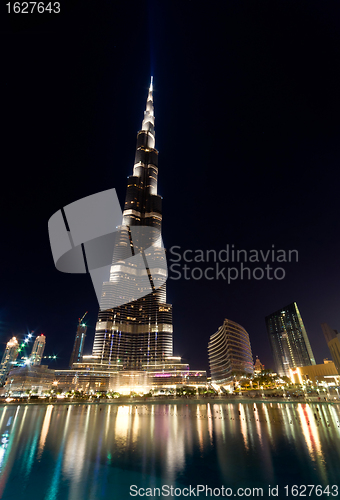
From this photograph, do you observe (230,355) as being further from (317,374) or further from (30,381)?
(30,381)

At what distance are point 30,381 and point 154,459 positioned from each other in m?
157

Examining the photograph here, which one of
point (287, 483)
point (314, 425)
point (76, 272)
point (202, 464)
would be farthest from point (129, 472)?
point (76, 272)

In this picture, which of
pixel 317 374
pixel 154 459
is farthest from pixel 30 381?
pixel 317 374

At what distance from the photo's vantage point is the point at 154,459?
20531 mm

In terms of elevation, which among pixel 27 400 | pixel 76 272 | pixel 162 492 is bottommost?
pixel 162 492

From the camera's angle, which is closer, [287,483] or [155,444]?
[287,483]

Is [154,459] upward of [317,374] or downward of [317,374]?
downward

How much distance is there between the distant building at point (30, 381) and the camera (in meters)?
139

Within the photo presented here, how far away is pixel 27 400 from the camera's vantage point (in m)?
77.8

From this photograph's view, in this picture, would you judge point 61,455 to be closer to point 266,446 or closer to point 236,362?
point 266,446

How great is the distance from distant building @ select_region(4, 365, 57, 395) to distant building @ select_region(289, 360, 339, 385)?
5892 inches

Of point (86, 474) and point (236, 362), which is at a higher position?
point (236, 362)

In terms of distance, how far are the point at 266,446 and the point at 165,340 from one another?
18315 cm

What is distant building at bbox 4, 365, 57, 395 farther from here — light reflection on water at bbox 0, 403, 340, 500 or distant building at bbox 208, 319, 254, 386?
light reflection on water at bbox 0, 403, 340, 500
